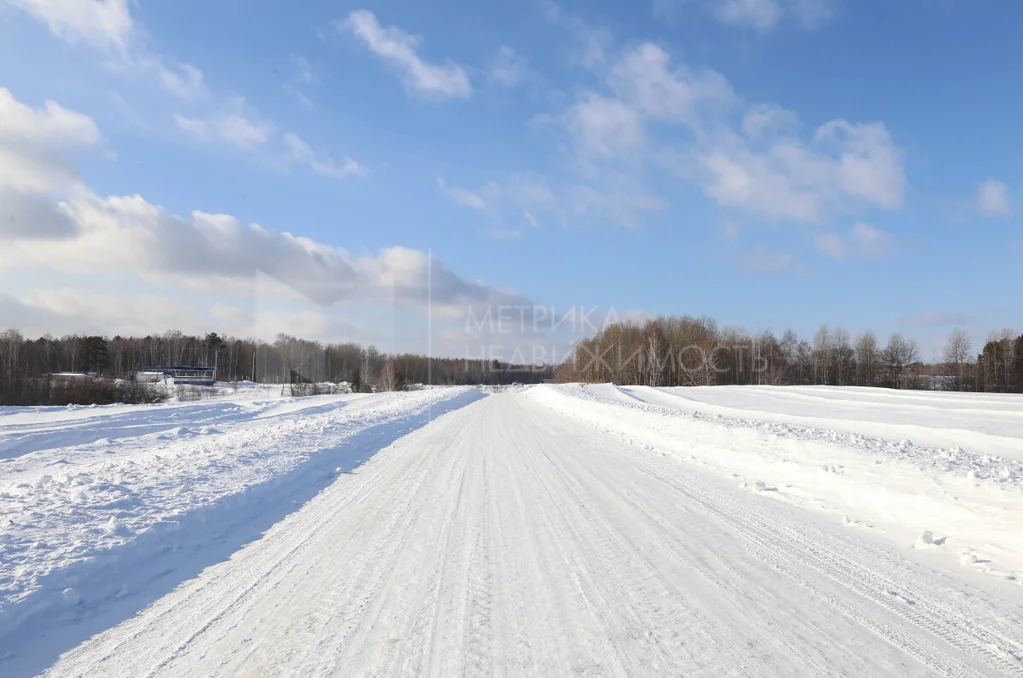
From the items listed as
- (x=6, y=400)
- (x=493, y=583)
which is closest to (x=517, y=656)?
(x=493, y=583)

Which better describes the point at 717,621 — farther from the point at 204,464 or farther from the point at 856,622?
the point at 204,464

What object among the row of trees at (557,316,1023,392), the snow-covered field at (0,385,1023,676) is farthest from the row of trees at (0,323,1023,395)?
the snow-covered field at (0,385,1023,676)

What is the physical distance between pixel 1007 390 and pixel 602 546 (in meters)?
81.7

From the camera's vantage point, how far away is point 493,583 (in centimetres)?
417

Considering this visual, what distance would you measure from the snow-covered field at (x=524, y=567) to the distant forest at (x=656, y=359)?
54.3 meters

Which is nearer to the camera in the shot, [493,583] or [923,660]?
[923,660]

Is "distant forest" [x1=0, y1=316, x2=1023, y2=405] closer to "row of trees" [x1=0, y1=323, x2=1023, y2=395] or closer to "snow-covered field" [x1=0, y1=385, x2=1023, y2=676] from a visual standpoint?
"row of trees" [x1=0, y1=323, x2=1023, y2=395]

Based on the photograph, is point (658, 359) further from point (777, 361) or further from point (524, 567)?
point (524, 567)

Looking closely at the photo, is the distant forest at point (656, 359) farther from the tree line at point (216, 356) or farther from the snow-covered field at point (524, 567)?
the snow-covered field at point (524, 567)

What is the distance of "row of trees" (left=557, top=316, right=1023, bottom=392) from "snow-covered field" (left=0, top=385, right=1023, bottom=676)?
69.2 meters

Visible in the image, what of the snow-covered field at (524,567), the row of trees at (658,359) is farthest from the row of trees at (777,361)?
the snow-covered field at (524,567)

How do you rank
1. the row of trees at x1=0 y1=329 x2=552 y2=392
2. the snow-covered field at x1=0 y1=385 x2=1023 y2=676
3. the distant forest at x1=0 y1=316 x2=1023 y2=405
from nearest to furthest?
the snow-covered field at x1=0 y1=385 x2=1023 y2=676 → the distant forest at x1=0 y1=316 x2=1023 y2=405 → the row of trees at x1=0 y1=329 x2=552 y2=392

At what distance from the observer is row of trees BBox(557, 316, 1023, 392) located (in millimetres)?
71713

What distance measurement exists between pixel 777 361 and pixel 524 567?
90198mm
